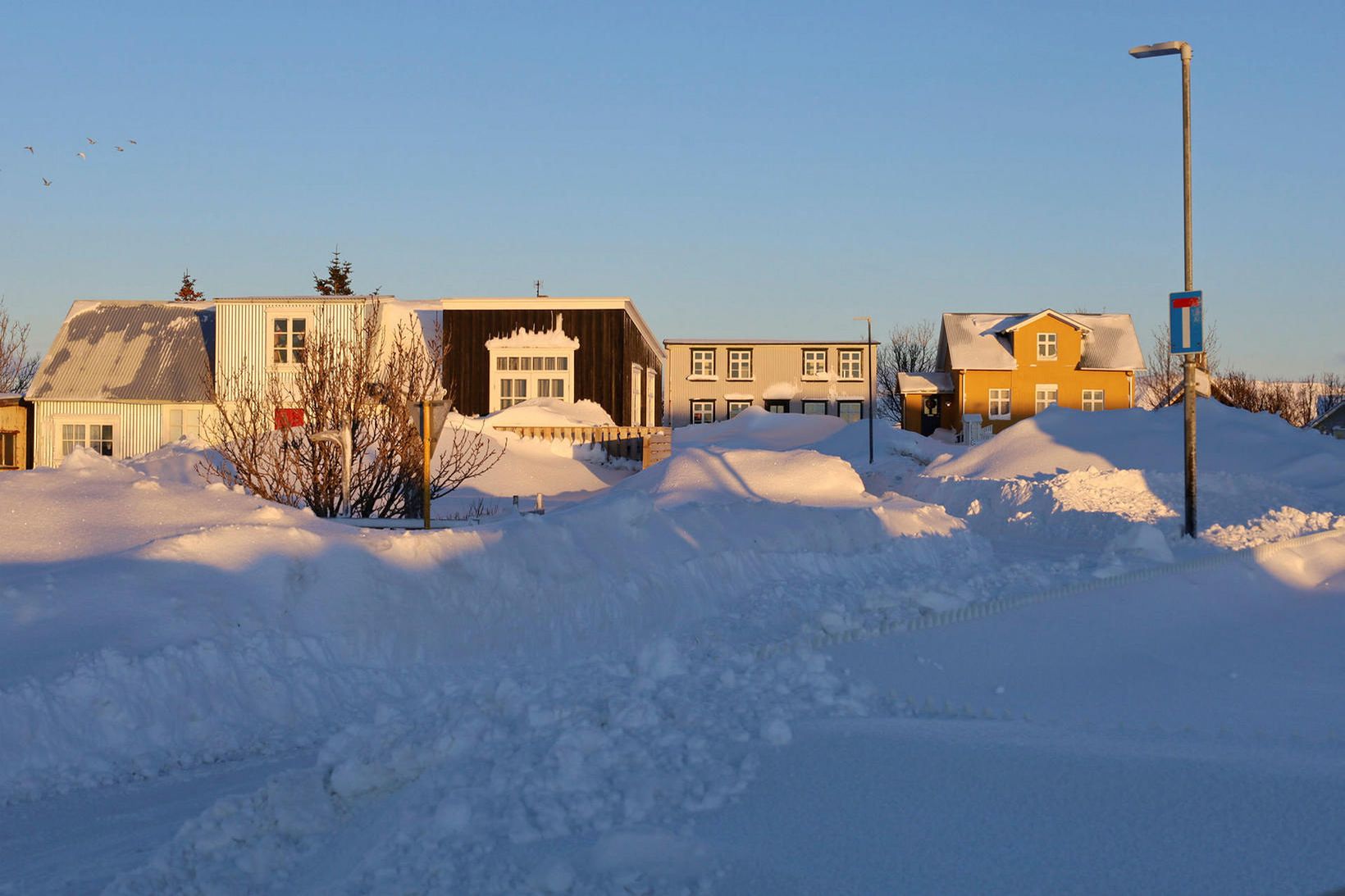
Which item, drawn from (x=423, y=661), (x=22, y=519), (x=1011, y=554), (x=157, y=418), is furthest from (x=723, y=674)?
(x=157, y=418)

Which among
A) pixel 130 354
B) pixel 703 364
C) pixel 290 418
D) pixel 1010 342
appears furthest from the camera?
pixel 703 364

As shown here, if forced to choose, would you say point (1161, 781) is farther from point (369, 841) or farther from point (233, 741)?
point (233, 741)

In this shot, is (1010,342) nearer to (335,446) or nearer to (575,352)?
(575,352)

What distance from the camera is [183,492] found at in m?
11.7

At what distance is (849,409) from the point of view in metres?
58.7

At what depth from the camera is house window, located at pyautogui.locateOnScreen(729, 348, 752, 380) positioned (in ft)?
194

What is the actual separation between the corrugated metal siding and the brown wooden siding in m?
9.58

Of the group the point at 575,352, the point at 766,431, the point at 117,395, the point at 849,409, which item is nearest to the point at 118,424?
the point at 117,395

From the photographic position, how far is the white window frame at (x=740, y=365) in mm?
59219

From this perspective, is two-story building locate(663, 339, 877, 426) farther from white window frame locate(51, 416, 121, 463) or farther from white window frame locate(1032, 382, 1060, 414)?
white window frame locate(51, 416, 121, 463)

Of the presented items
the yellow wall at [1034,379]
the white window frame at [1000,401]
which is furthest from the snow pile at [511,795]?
the white window frame at [1000,401]

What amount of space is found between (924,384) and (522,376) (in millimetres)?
24956

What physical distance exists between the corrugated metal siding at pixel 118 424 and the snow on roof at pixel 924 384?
115ft

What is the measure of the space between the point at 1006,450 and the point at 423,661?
22618 mm
